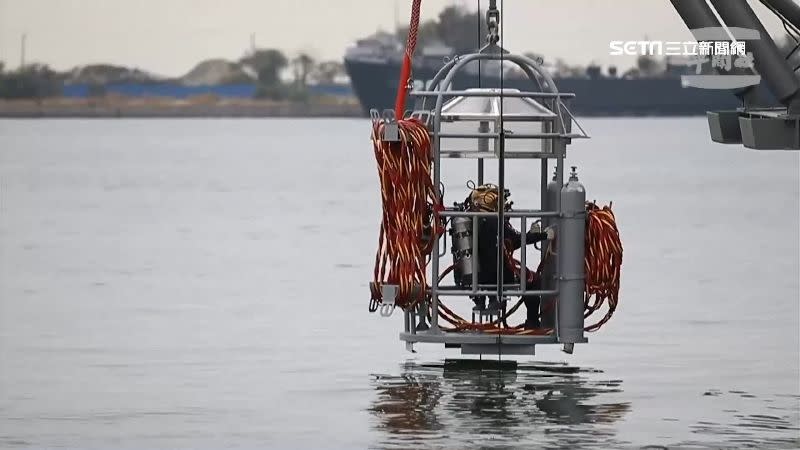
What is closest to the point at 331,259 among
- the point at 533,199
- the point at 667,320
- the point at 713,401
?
the point at 667,320

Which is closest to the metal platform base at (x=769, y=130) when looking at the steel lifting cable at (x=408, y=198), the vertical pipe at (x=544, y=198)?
the vertical pipe at (x=544, y=198)

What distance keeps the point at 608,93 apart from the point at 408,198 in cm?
12603

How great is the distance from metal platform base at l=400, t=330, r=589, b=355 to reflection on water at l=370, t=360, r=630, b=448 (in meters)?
0.33

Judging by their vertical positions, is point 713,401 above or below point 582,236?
below

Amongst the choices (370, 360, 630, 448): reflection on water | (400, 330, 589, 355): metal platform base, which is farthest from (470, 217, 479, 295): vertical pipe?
(370, 360, 630, 448): reflection on water

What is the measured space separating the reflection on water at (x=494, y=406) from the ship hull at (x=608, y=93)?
120332mm

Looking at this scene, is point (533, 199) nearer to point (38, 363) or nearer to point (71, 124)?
point (38, 363)

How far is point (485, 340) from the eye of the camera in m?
16.1

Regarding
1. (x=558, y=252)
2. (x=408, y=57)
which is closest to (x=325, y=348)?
(x=558, y=252)

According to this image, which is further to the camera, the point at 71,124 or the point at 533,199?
the point at 71,124

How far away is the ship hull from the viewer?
14000cm

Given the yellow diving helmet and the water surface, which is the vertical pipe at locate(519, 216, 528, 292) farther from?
the water surface

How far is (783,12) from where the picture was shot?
19.3 meters

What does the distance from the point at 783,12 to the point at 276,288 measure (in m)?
10.5
